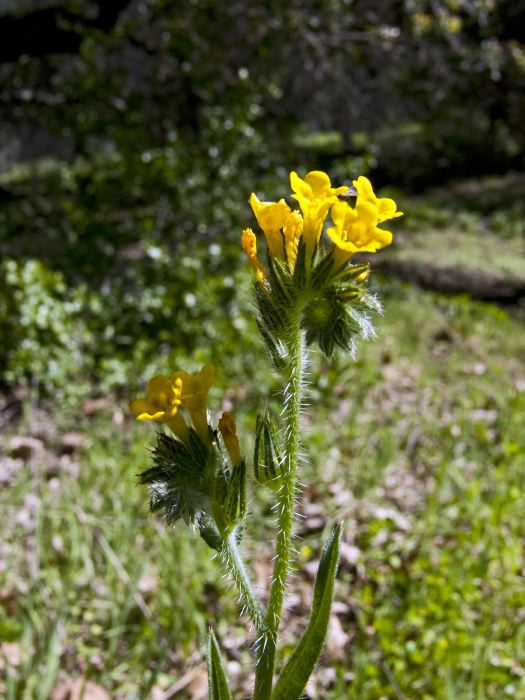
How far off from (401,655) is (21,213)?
3.88 metres

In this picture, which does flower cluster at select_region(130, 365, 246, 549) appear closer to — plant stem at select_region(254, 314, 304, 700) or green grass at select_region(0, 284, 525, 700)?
plant stem at select_region(254, 314, 304, 700)

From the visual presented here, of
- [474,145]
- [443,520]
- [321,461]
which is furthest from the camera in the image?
[474,145]

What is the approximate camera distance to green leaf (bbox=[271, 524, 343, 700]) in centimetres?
97

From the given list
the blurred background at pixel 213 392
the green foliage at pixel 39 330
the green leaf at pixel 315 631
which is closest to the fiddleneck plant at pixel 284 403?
the green leaf at pixel 315 631

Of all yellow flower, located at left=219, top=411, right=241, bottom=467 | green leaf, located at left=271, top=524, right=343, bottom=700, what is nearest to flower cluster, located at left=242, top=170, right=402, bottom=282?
yellow flower, located at left=219, top=411, right=241, bottom=467

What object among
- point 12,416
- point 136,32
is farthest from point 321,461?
point 136,32

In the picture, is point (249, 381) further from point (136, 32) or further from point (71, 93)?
point (136, 32)

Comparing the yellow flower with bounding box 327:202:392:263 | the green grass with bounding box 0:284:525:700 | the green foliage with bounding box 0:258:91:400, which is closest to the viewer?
the yellow flower with bounding box 327:202:392:263

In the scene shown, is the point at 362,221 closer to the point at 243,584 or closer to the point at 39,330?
the point at 243,584

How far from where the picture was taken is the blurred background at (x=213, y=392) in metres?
1.98

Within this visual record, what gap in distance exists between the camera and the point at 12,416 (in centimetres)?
344

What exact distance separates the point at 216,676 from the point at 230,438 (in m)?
0.33

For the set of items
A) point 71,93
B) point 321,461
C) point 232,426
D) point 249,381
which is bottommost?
point 232,426

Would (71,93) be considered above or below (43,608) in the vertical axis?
above
